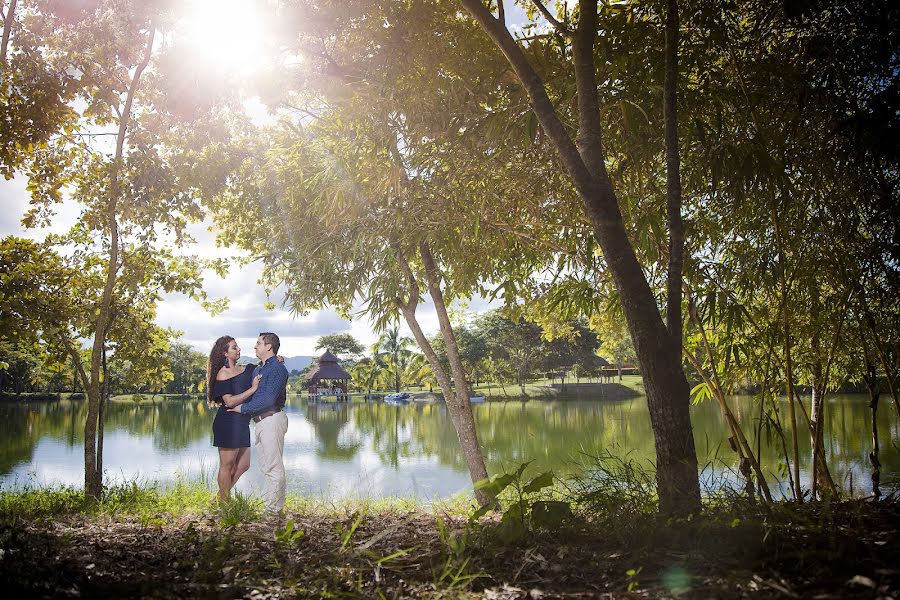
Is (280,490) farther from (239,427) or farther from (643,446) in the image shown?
(643,446)

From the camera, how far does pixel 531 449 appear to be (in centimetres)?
1488

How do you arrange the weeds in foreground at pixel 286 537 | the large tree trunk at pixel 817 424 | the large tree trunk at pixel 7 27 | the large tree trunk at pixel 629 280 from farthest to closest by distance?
1. the large tree trunk at pixel 7 27
2. the large tree trunk at pixel 817 424
3. the large tree trunk at pixel 629 280
4. the weeds in foreground at pixel 286 537

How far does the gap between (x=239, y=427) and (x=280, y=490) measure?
30.4 inches

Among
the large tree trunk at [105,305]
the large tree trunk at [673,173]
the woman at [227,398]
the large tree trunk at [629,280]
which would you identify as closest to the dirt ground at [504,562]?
the large tree trunk at [629,280]

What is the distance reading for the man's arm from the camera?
4027 mm

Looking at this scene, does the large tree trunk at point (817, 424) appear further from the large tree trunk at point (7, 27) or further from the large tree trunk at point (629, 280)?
the large tree trunk at point (7, 27)

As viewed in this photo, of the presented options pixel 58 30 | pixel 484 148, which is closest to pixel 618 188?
pixel 484 148

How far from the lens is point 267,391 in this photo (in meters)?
4.05

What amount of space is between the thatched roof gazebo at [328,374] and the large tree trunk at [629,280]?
48580mm

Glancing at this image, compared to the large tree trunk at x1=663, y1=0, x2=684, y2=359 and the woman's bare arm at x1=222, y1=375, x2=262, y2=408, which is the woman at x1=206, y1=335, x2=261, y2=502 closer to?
the woman's bare arm at x1=222, y1=375, x2=262, y2=408

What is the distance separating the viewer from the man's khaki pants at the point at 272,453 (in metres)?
3.96

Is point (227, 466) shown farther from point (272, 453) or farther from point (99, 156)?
point (99, 156)

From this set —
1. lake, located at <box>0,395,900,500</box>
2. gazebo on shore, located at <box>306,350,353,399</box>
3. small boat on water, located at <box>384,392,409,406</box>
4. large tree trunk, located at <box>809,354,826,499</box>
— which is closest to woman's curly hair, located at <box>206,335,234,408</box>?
lake, located at <box>0,395,900,500</box>

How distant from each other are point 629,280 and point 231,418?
10.7 feet
